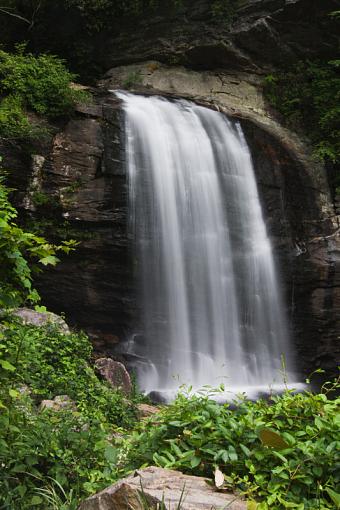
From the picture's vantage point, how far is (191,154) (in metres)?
11.4

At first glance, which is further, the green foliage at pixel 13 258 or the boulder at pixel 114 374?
the boulder at pixel 114 374

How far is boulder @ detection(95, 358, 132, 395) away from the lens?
24.6 feet

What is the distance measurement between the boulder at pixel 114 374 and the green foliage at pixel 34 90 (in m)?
4.91

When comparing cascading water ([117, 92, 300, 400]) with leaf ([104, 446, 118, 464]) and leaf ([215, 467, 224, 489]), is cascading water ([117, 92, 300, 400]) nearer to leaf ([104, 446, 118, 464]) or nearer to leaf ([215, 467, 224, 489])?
leaf ([104, 446, 118, 464])

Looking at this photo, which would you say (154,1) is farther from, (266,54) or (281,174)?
(281,174)

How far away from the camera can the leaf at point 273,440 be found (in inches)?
104

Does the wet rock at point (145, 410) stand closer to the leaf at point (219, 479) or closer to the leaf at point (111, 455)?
the leaf at point (111, 455)

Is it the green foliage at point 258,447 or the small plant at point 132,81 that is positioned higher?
the small plant at point 132,81

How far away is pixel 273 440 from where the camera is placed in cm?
265

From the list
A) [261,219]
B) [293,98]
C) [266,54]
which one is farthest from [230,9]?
[261,219]

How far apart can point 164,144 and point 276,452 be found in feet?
31.0

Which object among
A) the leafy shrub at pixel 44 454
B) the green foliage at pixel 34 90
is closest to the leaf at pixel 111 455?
the leafy shrub at pixel 44 454

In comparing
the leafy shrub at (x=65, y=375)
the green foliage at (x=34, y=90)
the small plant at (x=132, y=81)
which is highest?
the small plant at (x=132, y=81)

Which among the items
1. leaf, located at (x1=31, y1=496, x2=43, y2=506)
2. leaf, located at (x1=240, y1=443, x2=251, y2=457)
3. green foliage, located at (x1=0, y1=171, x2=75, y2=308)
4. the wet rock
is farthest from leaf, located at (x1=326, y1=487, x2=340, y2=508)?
the wet rock
